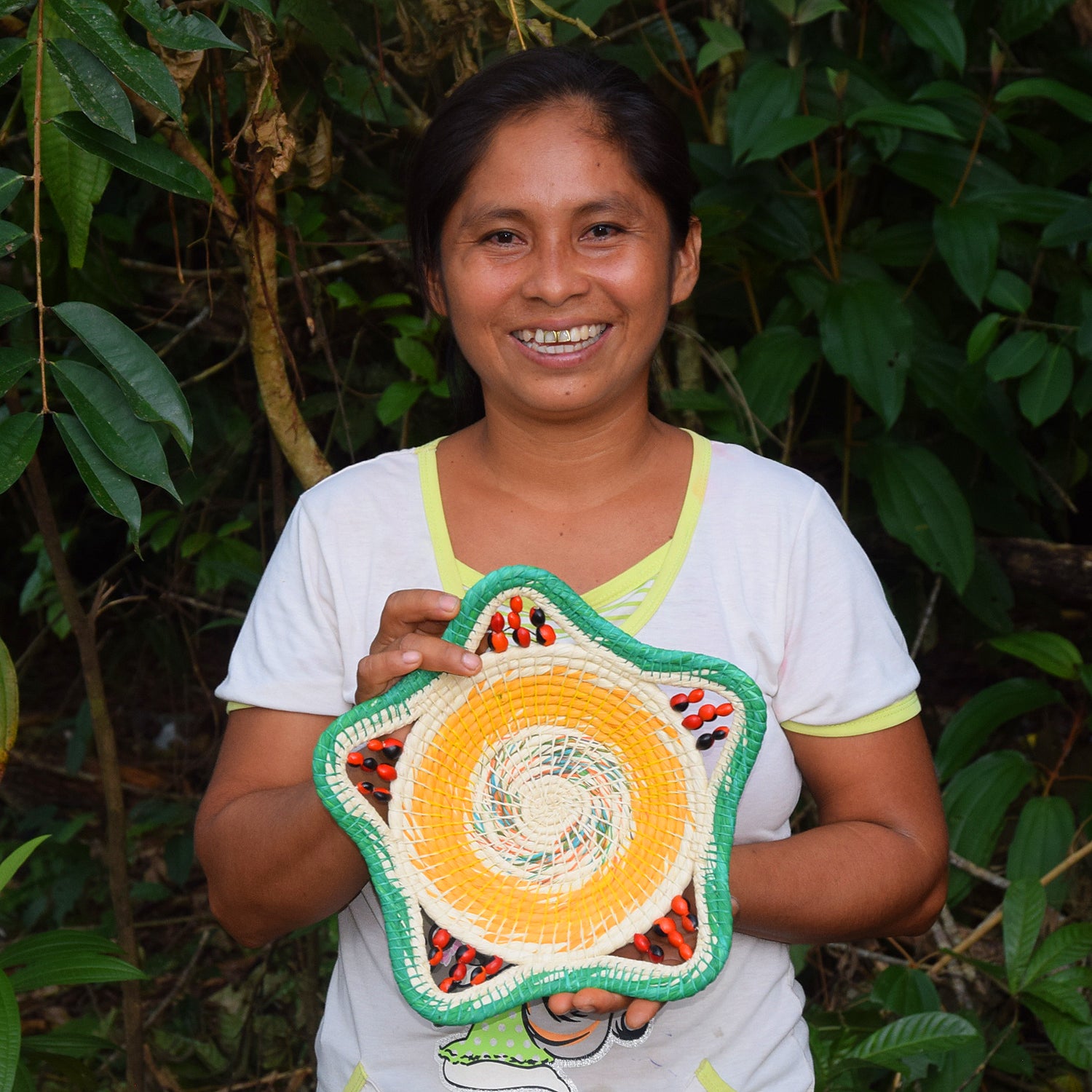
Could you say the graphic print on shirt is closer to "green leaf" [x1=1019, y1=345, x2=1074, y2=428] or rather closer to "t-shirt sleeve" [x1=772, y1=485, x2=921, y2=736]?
"t-shirt sleeve" [x1=772, y1=485, x2=921, y2=736]

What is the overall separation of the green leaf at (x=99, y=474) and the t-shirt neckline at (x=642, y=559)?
272 millimetres

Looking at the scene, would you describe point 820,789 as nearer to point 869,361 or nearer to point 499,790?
point 499,790

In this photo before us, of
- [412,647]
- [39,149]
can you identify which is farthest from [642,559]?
[39,149]

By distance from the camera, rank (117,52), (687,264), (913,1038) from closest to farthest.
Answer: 1. (117,52)
2. (687,264)
3. (913,1038)

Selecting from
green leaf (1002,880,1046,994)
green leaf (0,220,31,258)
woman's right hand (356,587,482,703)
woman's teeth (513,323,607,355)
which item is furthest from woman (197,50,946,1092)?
green leaf (1002,880,1046,994)

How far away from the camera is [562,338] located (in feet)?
3.83

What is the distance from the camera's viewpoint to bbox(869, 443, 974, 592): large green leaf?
1884mm

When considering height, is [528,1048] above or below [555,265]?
below

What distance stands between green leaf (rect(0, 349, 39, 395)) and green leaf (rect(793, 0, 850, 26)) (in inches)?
48.6

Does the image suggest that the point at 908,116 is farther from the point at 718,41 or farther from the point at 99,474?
the point at 99,474

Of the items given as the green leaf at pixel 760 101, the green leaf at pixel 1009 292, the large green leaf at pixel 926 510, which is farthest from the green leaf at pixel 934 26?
the large green leaf at pixel 926 510

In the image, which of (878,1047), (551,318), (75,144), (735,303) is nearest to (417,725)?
(551,318)

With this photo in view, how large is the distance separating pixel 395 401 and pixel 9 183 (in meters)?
0.83

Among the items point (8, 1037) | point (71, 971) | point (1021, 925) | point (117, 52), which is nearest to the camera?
point (117, 52)
